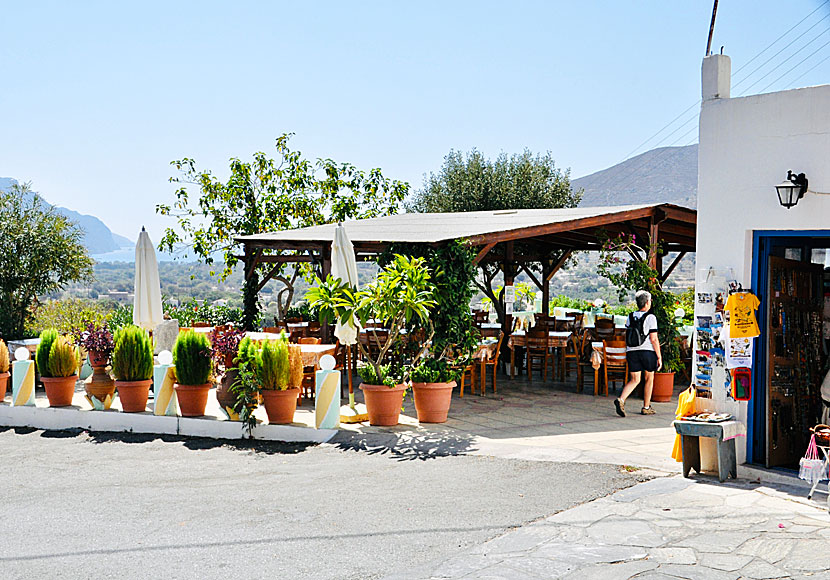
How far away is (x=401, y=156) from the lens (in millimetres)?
43750

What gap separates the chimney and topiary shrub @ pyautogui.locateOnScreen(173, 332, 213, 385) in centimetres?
617

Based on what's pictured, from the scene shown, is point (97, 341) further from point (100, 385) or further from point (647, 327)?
point (647, 327)

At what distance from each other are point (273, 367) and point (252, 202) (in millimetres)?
12747

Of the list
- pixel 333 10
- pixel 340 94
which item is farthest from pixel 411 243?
pixel 340 94

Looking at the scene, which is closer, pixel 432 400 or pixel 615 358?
pixel 432 400

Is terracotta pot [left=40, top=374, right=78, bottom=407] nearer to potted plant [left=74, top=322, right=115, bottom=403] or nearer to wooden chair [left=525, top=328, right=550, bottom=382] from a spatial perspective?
potted plant [left=74, top=322, right=115, bottom=403]

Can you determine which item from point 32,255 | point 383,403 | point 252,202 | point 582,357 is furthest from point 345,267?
point 252,202

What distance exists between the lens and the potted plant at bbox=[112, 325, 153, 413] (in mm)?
9594

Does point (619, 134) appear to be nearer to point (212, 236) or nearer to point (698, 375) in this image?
point (212, 236)

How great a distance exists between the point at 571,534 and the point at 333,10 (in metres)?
13.5

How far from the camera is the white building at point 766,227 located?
6297 mm

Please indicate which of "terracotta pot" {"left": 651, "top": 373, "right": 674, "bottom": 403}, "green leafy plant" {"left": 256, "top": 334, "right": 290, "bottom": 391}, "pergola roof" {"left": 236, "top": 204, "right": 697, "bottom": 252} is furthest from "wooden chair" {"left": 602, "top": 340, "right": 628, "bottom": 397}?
"green leafy plant" {"left": 256, "top": 334, "right": 290, "bottom": 391}

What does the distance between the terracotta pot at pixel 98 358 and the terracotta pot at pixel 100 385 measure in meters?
0.06

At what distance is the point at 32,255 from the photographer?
14.8 m
